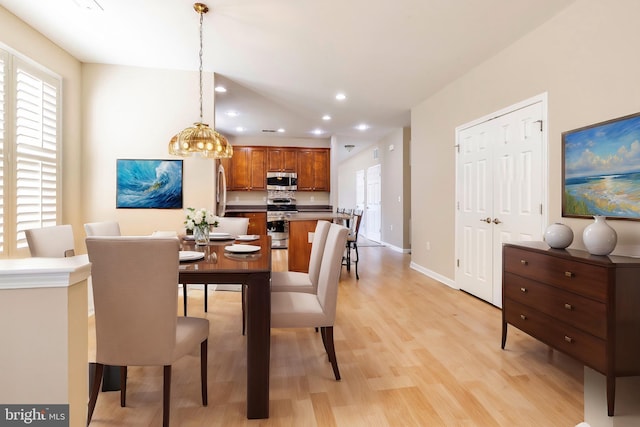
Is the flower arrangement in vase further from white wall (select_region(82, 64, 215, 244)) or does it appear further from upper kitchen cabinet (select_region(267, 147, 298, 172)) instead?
upper kitchen cabinet (select_region(267, 147, 298, 172))

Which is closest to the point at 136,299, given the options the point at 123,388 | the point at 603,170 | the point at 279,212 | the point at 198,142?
the point at 123,388

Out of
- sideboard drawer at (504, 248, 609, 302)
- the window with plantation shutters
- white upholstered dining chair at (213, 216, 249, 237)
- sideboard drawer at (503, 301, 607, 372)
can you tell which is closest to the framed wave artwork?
sideboard drawer at (504, 248, 609, 302)

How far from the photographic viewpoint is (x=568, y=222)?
9.02 feet

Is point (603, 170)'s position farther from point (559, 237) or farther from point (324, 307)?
point (324, 307)

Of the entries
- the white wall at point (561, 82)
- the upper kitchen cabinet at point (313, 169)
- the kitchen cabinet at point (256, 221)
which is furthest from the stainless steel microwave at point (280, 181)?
the white wall at point (561, 82)

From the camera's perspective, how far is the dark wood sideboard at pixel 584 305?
1.77 meters

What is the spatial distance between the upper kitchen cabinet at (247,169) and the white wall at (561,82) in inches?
182

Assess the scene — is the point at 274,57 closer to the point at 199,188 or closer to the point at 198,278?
the point at 199,188

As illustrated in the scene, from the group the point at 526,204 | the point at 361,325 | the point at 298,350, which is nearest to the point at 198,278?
the point at 298,350

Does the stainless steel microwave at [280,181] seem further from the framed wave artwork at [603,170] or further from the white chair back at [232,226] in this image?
the framed wave artwork at [603,170]

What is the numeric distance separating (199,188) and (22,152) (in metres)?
1.73

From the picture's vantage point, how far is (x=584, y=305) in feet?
6.29

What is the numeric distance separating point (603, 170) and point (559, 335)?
1231 mm

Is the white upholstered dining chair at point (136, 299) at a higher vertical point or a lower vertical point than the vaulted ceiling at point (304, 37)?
lower
